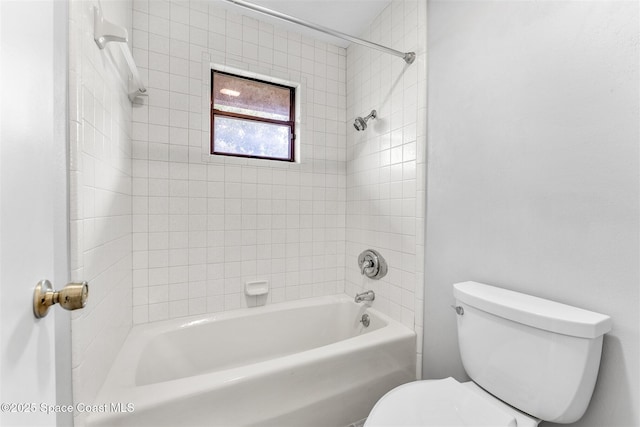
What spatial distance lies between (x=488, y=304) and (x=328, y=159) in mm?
1474

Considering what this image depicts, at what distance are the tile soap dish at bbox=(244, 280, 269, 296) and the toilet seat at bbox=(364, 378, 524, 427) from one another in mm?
1100

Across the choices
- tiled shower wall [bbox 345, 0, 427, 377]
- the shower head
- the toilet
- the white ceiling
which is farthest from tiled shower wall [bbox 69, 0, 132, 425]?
tiled shower wall [bbox 345, 0, 427, 377]

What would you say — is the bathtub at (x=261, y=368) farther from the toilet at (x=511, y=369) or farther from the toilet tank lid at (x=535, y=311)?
the toilet tank lid at (x=535, y=311)

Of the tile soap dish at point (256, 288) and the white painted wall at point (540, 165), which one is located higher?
the white painted wall at point (540, 165)

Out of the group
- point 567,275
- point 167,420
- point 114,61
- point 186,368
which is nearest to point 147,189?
point 114,61

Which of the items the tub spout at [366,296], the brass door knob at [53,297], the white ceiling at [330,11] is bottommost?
the tub spout at [366,296]

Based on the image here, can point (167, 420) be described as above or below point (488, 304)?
below

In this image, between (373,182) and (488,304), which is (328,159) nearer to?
(373,182)

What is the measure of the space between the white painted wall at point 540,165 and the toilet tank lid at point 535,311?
55 millimetres

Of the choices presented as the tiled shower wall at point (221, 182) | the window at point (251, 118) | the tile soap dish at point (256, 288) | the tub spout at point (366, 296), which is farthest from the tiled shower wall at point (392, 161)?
the tile soap dish at point (256, 288)

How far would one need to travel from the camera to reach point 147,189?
5.21 ft

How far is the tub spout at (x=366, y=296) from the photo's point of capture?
180 cm

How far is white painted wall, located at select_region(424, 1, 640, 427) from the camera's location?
0.78m

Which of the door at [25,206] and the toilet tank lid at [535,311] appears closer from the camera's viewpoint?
the door at [25,206]
